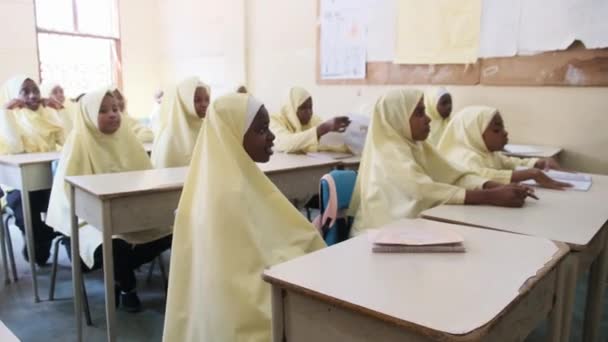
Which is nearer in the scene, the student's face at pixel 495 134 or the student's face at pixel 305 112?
the student's face at pixel 495 134

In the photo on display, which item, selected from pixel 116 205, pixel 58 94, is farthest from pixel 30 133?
pixel 116 205

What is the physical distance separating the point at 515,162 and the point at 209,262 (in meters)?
2.13

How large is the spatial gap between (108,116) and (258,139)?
59.8 inches

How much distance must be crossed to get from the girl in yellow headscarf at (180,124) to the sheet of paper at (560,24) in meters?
2.41

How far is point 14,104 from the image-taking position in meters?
4.15

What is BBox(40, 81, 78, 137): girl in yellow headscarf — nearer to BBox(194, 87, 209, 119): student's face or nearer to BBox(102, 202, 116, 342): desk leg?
BBox(194, 87, 209, 119): student's face

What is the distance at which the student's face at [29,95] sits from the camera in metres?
4.24

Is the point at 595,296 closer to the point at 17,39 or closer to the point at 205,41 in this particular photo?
the point at 205,41

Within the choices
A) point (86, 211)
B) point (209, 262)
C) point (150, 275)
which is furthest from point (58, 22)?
point (209, 262)

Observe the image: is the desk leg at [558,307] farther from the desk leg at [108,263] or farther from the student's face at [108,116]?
the student's face at [108,116]

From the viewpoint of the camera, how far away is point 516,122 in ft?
12.6

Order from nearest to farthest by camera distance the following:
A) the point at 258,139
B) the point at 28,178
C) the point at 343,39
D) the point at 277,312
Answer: the point at 277,312 < the point at 258,139 < the point at 28,178 < the point at 343,39

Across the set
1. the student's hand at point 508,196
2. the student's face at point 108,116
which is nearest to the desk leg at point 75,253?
the student's face at point 108,116

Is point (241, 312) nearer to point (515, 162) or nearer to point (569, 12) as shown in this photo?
point (515, 162)
